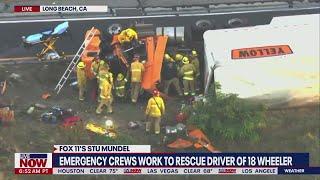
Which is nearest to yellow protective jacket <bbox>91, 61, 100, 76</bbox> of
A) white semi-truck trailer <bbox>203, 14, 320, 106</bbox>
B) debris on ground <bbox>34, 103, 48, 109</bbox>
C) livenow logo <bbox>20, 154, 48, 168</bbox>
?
debris on ground <bbox>34, 103, 48, 109</bbox>

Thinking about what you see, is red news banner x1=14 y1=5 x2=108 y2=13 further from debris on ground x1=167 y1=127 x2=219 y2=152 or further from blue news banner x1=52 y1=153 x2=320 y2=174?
blue news banner x1=52 y1=153 x2=320 y2=174

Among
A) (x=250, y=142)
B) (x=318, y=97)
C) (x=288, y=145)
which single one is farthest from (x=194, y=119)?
(x=318, y=97)

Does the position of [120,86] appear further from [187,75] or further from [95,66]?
Answer: [187,75]

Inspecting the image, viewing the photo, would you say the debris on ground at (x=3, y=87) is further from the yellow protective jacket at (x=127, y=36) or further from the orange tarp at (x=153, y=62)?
the orange tarp at (x=153, y=62)

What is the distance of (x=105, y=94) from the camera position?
17.9m

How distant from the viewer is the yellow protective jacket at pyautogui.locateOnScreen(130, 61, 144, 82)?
18.4 metres

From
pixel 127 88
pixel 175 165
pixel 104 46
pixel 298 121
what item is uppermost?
pixel 104 46

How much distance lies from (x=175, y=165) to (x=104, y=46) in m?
5.67

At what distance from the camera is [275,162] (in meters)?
15.9

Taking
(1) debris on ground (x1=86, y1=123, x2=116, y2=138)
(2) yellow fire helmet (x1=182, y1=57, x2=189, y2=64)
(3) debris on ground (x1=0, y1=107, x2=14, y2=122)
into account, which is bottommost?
(1) debris on ground (x1=86, y1=123, x2=116, y2=138)

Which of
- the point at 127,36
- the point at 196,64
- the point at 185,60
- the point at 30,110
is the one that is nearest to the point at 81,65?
the point at 127,36

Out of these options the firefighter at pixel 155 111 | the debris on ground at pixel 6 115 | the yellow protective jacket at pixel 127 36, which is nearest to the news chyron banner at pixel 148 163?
the firefighter at pixel 155 111

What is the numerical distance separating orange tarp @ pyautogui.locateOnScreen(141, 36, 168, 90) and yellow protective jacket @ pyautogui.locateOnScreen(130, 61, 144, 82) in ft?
1.07

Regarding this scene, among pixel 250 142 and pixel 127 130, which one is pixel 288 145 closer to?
pixel 250 142
